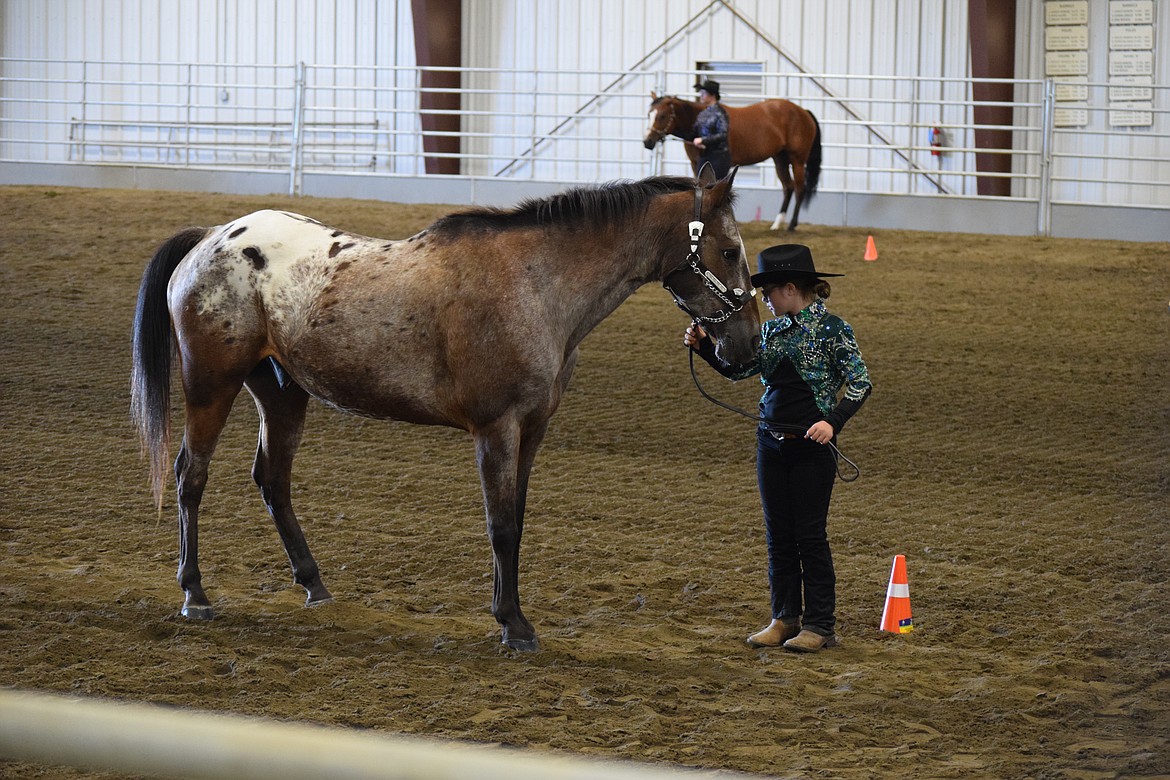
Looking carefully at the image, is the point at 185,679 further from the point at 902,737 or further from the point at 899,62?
the point at 899,62

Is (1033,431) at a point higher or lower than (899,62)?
lower

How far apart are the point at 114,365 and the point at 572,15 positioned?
10.6m

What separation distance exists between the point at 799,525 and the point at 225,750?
11.5ft

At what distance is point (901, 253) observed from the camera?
12555 mm

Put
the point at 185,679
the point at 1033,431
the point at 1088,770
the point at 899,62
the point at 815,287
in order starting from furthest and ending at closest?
1. the point at 899,62
2. the point at 1033,431
3. the point at 815,287
4. the point at 185,679
5. the point at 1088,770

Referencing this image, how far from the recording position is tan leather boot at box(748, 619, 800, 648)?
4.20 meters

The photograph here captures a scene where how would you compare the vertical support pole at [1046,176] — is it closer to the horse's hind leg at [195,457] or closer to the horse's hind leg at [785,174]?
the horse's hind leg at [785,174]

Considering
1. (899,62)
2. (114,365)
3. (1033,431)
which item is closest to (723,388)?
(1033,431)

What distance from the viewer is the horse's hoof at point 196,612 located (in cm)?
423

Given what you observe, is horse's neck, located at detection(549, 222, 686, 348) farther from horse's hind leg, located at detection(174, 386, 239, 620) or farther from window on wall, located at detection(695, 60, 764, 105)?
window on wall, located at detection(695, 60, 764, 105)

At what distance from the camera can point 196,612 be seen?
424 centimetres

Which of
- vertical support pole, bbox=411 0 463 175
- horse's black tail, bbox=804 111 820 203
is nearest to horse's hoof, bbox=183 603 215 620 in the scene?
horse's black tail, bbox=804 111 820 203

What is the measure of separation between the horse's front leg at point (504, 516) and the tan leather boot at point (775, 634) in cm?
79

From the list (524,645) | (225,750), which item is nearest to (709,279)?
(524,645)
